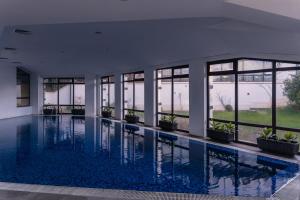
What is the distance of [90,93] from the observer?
2055 centimetres

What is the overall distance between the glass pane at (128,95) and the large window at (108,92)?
1.94 m

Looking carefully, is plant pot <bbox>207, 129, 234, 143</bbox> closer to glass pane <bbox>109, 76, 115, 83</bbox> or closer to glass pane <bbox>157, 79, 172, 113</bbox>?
glass pane <bbox>157, 79, 172, 113</bbox>

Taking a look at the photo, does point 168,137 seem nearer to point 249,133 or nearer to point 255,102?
point 249,133

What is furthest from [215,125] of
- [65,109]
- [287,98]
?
[65,109]

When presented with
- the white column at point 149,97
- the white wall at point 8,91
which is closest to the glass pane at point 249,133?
the white column at point 149,97

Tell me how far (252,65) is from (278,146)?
8.86 feet

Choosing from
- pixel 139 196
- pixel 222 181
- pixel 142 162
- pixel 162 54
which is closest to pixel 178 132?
pixel 162 54

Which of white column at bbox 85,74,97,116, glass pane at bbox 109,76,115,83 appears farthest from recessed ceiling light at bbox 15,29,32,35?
white column at bbox 85,74,97,116

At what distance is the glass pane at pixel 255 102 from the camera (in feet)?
28.6

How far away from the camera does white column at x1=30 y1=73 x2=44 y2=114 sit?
2070cm

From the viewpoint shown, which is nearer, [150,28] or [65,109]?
[150,28]

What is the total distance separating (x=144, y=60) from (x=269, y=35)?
6738 mm

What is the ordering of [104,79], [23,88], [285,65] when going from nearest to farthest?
[285,65]
[23,88]
[104,79]

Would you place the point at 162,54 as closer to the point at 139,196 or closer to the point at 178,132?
the point at 178,132
